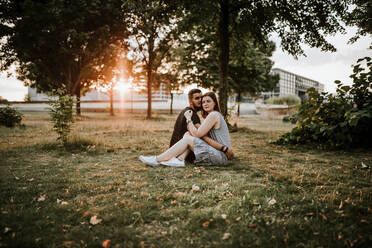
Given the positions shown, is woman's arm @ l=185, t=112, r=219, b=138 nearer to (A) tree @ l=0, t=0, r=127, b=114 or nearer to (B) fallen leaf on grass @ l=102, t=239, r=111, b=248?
(B) fallen leaf on grass @ l=102, t=239, r=111, b=248

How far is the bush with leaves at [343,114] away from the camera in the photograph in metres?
6.69

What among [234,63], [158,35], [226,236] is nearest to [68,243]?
[226,236]

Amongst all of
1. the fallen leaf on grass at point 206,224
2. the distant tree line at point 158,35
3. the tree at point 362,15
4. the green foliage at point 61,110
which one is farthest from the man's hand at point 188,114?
the tree at point 362,15

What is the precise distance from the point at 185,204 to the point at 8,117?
14326 mm

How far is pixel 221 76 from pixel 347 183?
30.9ft

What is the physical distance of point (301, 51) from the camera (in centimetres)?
1194

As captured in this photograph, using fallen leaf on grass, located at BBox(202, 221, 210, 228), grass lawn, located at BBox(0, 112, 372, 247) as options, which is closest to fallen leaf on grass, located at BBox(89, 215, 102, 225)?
grass lawn, located at BBox(0, 112, 372, 247)

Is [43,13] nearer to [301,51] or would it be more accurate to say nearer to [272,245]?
[301,51]

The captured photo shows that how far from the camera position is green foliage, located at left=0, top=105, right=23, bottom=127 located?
12.8 metres

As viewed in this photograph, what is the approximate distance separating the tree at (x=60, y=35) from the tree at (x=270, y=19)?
29.0 feet

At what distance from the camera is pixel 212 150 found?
5168mm

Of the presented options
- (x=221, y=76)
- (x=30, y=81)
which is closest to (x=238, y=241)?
(x=221, y=76)

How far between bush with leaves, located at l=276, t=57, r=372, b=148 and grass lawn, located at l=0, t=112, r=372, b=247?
1.69 m

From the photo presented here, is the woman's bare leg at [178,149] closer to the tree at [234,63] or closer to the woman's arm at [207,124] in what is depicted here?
the woman's arm at [207,124]
